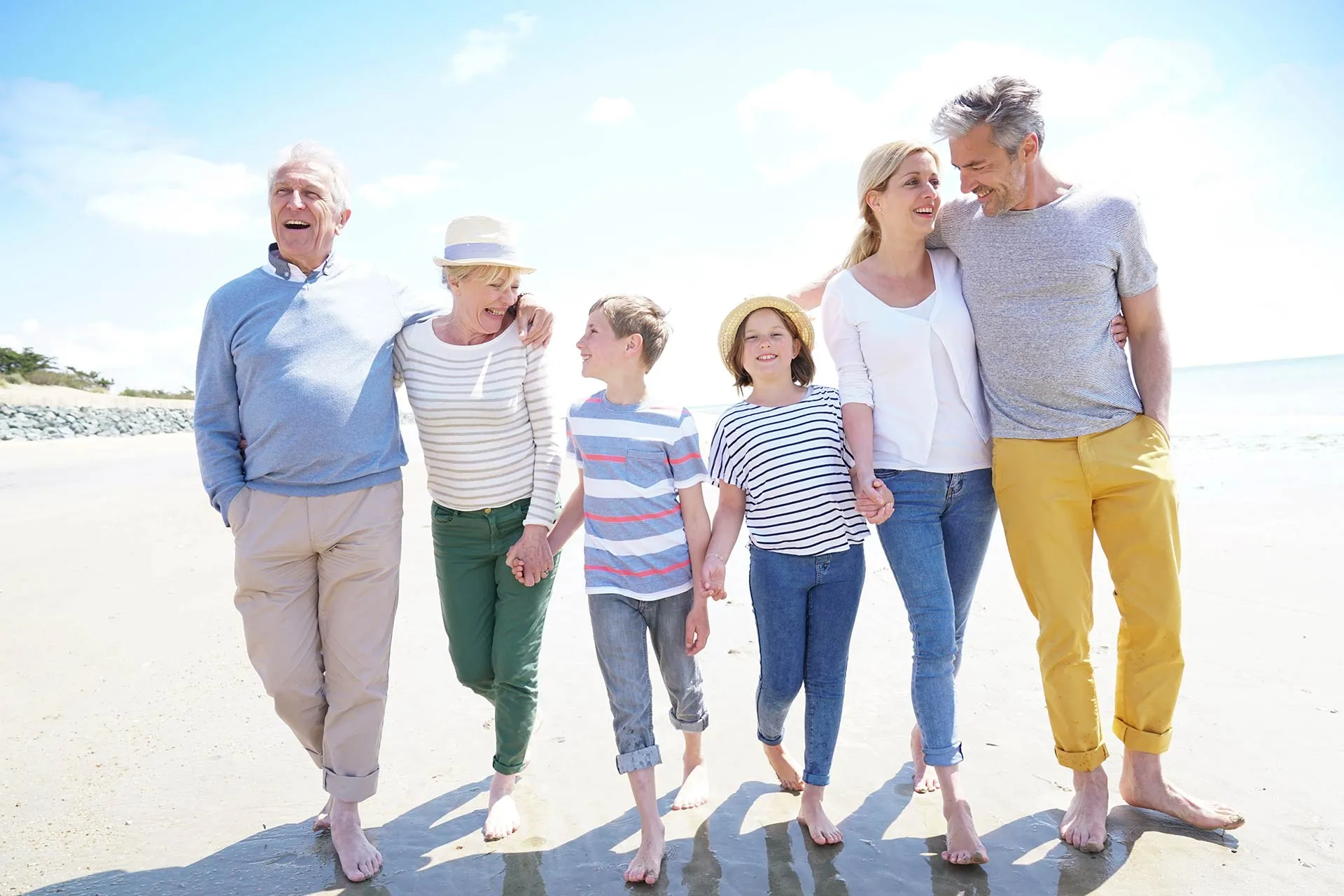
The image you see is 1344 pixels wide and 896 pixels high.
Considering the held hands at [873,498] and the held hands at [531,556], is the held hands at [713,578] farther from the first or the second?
the held hands at [531,556]

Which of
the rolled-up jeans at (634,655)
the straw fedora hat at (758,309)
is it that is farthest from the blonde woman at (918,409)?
the rolled-up jeans at (634,655)

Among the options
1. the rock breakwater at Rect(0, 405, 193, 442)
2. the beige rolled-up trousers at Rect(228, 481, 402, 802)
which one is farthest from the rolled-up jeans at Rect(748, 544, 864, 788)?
the rock breakwater at Rect(0, 405, 193, 442)

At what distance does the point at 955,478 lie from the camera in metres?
3.18

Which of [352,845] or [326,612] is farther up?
[326,612]

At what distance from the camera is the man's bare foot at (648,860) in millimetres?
2828

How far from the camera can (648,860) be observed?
2.85 meters

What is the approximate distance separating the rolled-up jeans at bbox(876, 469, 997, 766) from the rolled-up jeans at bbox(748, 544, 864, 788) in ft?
0.64

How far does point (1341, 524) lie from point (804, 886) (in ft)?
22.1

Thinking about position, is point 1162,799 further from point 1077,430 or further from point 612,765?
point 612,765

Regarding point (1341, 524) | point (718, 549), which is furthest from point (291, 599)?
point (1341, 524)

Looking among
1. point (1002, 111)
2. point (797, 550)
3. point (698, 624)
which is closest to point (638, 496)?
point (698, 624)

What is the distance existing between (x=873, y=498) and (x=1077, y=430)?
2.69 feet

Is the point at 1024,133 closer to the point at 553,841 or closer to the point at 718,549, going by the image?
the point at 718,549

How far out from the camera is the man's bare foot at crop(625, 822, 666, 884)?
283 cm
